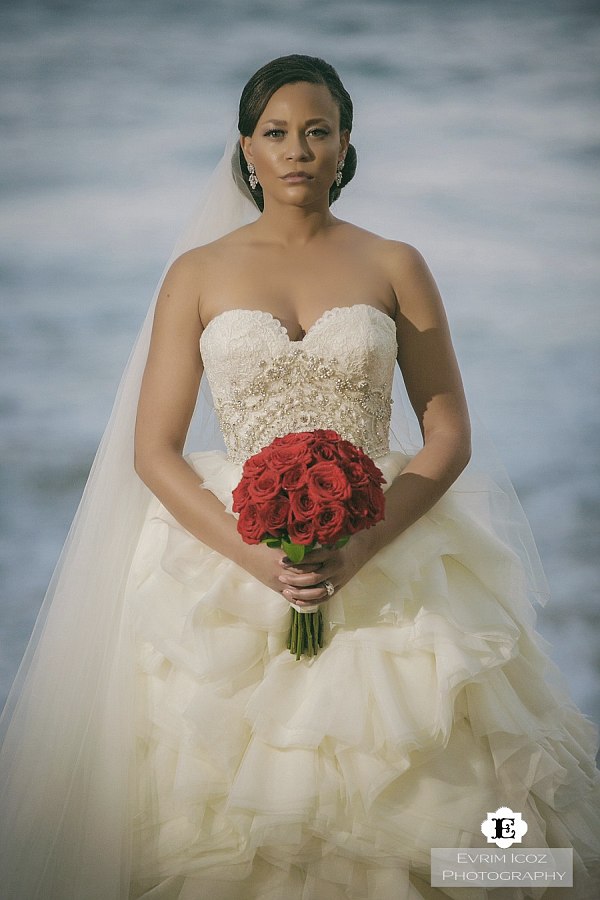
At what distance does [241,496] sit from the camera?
2375 mm

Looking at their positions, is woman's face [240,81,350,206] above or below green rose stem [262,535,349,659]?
above

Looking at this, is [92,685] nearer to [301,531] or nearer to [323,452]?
[301,531]

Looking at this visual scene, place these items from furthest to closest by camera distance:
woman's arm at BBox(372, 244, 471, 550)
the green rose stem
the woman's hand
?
woman's arm at BBox(372, 244, 471, 550), the green rose stem, the woman's hand

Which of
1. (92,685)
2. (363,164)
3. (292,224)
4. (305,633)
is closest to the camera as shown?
(305,633)

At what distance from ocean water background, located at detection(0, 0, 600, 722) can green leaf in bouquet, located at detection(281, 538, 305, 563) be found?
4.71 meters

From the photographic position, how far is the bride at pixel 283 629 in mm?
2463

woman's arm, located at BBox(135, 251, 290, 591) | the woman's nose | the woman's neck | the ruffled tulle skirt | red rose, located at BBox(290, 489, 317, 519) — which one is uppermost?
the woman's nose

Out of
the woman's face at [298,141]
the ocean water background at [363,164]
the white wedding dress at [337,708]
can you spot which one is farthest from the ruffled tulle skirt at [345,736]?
the ocean water background at [363,164]

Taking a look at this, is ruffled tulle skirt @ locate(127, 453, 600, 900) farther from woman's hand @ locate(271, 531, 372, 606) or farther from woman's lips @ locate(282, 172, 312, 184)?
woman's lips @ locate(282, 172, 312, 184)

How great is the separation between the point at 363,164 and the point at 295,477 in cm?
622

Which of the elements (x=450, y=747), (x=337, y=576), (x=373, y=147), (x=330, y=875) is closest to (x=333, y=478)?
(x=337, y=576)

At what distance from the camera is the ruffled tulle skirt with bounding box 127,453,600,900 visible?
244 centimetres

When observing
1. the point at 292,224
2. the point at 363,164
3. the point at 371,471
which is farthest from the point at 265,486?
the point at 363,164

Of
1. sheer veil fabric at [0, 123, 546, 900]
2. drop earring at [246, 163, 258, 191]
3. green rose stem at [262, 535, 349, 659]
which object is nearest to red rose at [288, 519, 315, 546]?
green rose stem at [262, 535, 349, 659]
